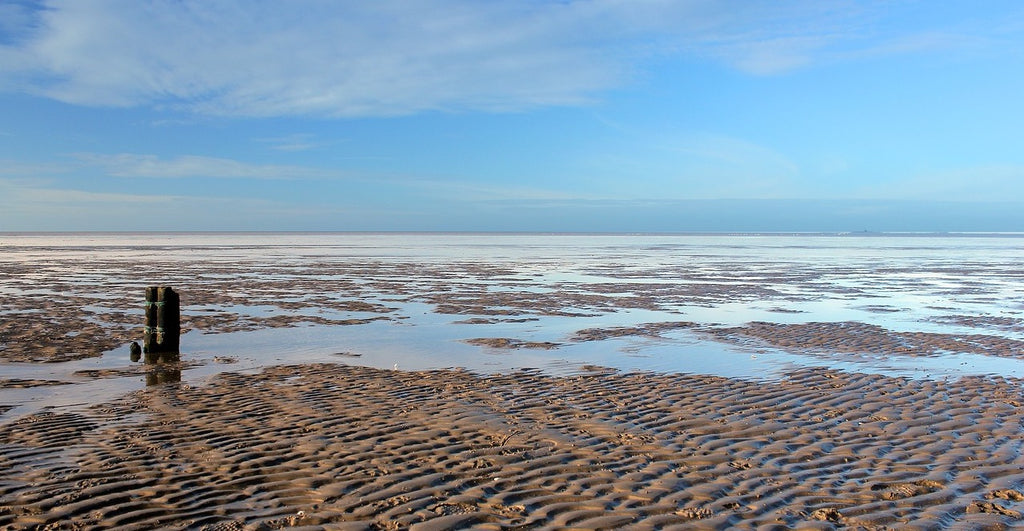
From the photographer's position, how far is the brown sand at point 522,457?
590 cm

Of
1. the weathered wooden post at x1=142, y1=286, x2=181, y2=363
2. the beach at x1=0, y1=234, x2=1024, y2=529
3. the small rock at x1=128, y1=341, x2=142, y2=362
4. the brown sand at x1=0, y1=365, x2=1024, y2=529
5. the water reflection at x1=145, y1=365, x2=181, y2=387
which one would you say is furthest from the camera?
the weathered wooden post at x1=142, y1=286, x2=181, y2=363

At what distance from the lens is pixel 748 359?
531 inches

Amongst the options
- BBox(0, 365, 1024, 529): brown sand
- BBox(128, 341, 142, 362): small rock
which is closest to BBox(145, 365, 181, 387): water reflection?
BBox(0, 365, 1024, 529): brown sand

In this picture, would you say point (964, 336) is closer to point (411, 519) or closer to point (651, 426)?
point (651, 426)

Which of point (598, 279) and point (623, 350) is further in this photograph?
point (598, 279)

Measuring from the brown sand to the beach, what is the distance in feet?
0.11

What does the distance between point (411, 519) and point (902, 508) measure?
3995 mm

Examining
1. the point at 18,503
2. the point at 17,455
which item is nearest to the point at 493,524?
the point at 18,503

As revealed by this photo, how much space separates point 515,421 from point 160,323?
812cm

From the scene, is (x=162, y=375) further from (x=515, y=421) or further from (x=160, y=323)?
(x=515, y=421)

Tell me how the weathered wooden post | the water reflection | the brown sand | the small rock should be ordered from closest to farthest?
the brown sand
the water reflection
the small rock
the weathered wooden post

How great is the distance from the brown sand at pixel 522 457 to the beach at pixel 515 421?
1.3 inches

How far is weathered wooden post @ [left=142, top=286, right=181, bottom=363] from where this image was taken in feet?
44.5

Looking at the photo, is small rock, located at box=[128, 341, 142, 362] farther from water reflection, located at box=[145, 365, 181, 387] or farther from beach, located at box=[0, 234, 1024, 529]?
water reflection, located at box=[145, 365, 181, 387]
